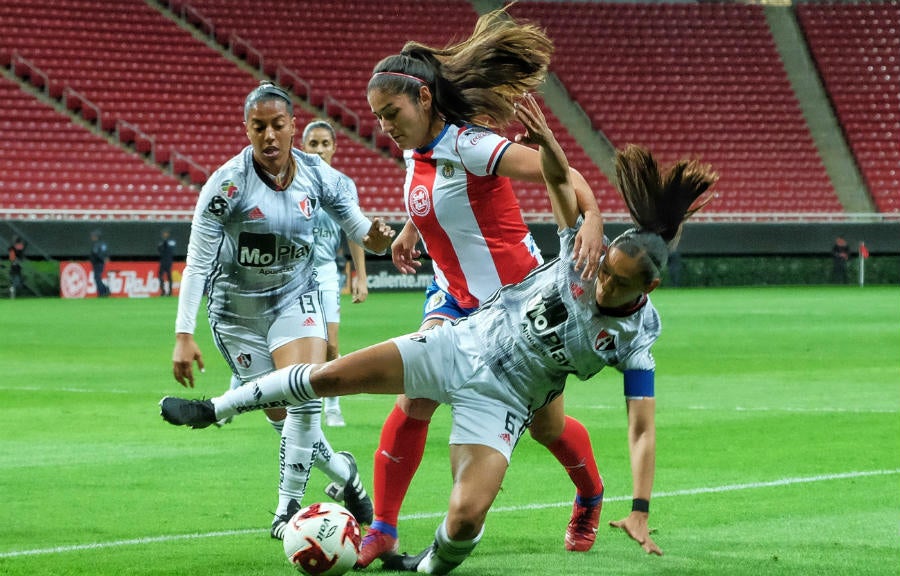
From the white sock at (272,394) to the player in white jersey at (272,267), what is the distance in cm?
81

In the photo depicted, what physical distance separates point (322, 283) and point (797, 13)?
3812 cm

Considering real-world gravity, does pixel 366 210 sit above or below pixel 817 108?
below

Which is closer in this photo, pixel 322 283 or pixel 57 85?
pixel 322 283

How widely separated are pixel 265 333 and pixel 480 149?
1.70 meters

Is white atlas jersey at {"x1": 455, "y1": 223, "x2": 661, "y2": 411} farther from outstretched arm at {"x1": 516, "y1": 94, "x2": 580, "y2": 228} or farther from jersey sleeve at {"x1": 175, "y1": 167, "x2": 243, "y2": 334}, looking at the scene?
jersey sleeve at {"x1": 175, "y1": 167, "x2": 243, "y2": 334}

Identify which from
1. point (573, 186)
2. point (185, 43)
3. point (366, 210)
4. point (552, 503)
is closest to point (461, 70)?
point (573, 186)

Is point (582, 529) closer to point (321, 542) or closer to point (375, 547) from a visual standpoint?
point (375, 547)

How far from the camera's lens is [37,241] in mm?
30953

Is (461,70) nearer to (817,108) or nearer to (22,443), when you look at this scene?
(22,443)

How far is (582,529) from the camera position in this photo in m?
6.24

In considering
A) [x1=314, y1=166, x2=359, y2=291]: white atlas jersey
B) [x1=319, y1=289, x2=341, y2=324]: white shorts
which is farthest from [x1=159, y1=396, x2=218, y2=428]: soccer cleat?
[x1=314, y1=166, x2=359, y2=291]: white atlas jersey

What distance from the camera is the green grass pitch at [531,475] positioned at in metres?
6.00

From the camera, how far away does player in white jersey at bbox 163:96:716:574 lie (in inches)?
211

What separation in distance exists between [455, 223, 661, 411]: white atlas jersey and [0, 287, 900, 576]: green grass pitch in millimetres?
828
